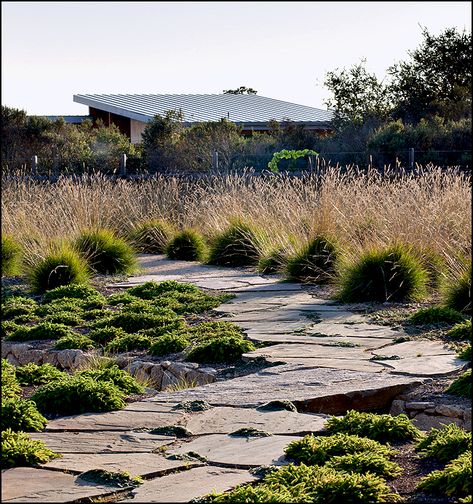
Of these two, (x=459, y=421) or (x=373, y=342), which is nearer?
(x=459, y=421)

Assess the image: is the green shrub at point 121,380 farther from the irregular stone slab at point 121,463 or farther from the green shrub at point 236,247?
the green shrub at point 236,247

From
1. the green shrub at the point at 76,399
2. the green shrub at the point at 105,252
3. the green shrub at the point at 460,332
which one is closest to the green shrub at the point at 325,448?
the green shrub at the point at 76,399

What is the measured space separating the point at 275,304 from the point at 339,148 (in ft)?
44.9

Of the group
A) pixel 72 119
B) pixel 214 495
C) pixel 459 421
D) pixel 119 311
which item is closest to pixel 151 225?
pixel 119 311

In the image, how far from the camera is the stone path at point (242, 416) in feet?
11.9

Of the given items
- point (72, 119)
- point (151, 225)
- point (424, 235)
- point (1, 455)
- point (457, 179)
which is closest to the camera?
point (1, 455)

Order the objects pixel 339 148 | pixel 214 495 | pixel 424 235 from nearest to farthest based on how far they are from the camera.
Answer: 1. pixel 214 495
2. pixel 424 235
3. pixel 339 148

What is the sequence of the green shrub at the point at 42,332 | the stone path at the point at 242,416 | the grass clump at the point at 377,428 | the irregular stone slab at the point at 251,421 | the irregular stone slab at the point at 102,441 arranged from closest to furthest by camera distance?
the stone path at the point at 242,416 < the irregular stone slab at the point at 102,441 < the grass clump at the point at 377,428 < the irregular stone slab at the point at 251,421 < the green shrub at the point at 42,332

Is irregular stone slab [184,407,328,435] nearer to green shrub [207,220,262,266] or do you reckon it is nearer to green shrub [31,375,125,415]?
green shrub [31,375,125,415]

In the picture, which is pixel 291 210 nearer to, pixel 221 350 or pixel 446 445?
pixel 221 350

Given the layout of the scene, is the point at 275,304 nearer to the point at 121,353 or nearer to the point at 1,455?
the point at 121,353

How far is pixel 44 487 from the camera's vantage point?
140 inches

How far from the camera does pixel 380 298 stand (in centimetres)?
841

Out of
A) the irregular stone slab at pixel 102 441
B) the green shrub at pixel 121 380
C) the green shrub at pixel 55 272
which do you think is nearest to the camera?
the irregular stone slab at pixel 102 441
